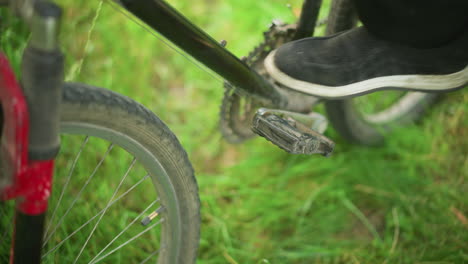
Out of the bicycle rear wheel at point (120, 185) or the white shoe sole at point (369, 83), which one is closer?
the bicycle rear wheel at point (120, 185)

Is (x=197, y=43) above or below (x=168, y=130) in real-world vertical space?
above

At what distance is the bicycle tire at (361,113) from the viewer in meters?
1.54

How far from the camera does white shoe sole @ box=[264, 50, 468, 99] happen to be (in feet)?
4.37

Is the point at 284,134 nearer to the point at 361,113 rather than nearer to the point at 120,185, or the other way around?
the point at 120,185

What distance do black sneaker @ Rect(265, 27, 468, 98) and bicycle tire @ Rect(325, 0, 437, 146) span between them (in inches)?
8.3

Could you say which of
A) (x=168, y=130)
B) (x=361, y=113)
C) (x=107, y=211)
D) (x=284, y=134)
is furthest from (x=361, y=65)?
(x=107, y=211)

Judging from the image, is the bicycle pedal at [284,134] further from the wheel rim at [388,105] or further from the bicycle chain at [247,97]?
the wheel rim at [388,105]

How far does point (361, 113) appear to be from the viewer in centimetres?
206

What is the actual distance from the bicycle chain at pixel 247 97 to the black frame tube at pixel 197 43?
75 millimetres

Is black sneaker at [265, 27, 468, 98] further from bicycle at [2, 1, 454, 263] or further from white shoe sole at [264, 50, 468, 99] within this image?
bicycle at [2, 1, 454, 263]

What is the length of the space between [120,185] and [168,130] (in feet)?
0.67

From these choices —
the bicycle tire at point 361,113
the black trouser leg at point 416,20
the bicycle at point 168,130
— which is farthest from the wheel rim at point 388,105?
the black trouser leg at point 416,20

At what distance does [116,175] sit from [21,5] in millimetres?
1065

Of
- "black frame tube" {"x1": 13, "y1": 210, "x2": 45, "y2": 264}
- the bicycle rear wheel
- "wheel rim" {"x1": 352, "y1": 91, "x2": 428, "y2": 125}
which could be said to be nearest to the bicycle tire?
"wheel rim" {"x1": 352, "y1": 91, "x2": 428, "y2": 125}
